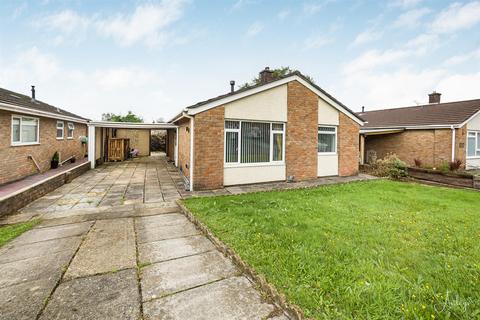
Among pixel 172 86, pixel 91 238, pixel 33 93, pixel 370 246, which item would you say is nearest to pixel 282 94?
pixel 370 246

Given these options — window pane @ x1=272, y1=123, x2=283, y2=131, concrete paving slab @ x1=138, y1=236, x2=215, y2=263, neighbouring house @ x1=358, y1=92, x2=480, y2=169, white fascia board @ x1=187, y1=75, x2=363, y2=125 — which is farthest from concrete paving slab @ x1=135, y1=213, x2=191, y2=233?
neighbouring house @ x1=358, y1=92, x2=480, y2=169

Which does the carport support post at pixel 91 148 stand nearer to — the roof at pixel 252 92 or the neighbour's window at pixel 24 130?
the neighbour's window at pixel 24 130

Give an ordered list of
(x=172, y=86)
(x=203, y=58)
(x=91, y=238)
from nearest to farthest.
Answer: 1. (x=91, y=238)
2. (x=203, y=58)
3. (x=172, y=86)

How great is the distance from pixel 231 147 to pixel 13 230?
646 cm

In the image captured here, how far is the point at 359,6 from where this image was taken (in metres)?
10.8

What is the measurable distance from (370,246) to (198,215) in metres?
3.66

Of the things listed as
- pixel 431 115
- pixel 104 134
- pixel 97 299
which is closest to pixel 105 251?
pixel 97 299

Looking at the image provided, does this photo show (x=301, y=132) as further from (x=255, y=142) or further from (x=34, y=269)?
(x=34, y=269)

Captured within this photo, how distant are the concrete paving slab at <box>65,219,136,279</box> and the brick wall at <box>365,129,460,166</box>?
17864 millimetres

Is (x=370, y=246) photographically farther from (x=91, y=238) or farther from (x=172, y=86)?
(x=172, y=86)

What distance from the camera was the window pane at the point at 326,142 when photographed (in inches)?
440

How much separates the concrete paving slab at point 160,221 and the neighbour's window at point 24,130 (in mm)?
7783

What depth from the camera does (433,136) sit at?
581 inches

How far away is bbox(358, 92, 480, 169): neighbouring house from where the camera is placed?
14.2 meters
